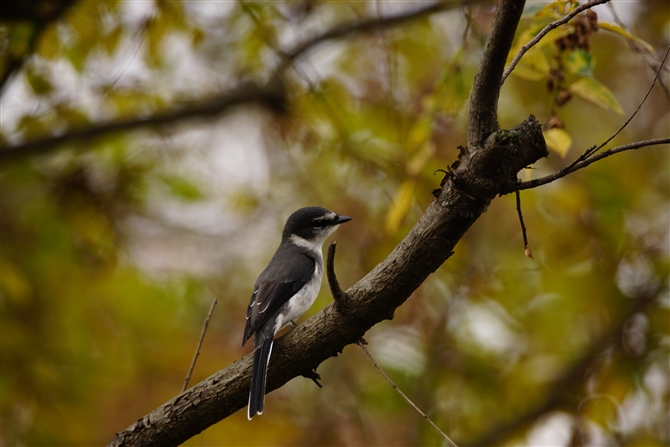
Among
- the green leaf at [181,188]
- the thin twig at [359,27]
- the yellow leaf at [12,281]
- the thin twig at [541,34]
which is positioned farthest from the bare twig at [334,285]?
the green leaf at [181,188]

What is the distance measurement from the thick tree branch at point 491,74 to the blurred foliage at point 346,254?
2.49m

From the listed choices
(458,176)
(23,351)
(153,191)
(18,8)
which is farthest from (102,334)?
(458,176)

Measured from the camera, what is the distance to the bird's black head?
634 centimetres

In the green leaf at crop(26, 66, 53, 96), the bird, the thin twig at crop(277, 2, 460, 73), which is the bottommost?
the bird

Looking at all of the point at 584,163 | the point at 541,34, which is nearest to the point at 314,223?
the point at 541,34

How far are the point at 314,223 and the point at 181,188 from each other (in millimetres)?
1877

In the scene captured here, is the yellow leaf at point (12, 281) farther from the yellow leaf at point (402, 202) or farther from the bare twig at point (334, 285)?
the bare twig at point (334, 285)

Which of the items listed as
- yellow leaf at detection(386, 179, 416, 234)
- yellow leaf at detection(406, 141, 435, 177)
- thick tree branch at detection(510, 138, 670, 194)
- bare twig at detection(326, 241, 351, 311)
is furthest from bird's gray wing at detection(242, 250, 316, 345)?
thick tree branch at detection(510, 138, 670, 194)

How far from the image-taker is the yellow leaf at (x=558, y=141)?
339 cm

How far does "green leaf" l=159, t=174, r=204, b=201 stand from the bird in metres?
1.39

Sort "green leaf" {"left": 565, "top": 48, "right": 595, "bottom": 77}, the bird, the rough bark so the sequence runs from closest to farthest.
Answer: the rough bark, the bird, "green leaf" {"left": 565, "top": 48, "right": 595, "bottom": 77}

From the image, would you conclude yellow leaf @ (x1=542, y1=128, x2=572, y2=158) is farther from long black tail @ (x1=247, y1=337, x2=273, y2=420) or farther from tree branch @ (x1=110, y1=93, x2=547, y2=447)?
long black tail @ (x1=247, y1=337, x2=273, y2=420)

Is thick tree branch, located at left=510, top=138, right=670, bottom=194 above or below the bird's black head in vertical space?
above

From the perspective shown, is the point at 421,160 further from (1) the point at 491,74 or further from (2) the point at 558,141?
(1) the point at 491,74
